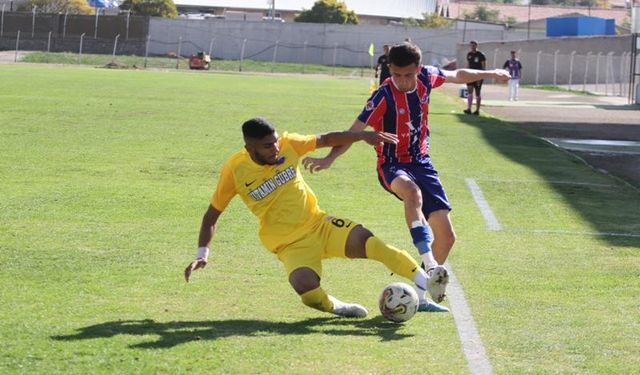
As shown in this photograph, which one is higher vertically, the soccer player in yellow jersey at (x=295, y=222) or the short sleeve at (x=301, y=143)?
the short sleeve at (x=301, y=143)

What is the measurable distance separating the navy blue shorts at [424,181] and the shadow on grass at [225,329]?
1.26 m

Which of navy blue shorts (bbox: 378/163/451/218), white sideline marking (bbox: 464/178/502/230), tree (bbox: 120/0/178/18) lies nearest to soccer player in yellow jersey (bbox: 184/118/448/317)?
navy blue shorts (bbox: 378/163/451/218)

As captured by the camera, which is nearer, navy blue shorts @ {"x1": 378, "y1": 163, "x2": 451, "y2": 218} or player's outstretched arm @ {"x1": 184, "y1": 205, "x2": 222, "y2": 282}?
player's outstretched arm @ {"x1": 184, "y1": 205, "x2": 222, "y2": 282}

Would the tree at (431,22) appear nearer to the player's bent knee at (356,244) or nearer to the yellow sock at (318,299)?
the player's bent knee at (356,244)

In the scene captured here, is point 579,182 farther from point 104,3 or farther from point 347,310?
point 104,3

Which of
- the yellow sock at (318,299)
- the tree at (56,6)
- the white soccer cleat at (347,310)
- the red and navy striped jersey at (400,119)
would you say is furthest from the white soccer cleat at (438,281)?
the tree at (56,6)

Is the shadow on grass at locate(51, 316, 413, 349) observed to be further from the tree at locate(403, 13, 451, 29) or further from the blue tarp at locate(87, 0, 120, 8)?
the blue tarp at locate(87, 0, 120, 8)

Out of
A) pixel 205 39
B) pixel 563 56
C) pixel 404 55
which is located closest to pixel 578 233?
pixel 404 55

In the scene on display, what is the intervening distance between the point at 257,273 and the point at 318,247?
1.41 m

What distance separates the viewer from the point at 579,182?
17.0 m

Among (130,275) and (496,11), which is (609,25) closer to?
(496,11)

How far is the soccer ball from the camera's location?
7.46m

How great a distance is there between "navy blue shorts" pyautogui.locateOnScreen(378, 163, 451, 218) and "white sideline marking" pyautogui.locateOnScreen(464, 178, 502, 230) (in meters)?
3.71

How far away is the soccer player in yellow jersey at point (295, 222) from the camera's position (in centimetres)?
777
